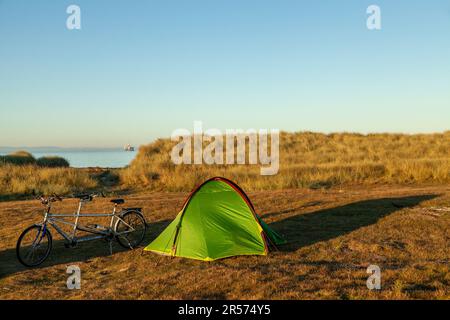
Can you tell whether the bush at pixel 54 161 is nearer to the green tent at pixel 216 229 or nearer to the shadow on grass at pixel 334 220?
the shadow on grass at pixel 334 220

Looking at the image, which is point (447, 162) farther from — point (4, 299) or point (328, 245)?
point (4, 299)

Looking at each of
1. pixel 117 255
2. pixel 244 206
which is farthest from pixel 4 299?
pixel 244 206

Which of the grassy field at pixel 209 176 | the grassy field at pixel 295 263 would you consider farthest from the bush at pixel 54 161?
the grassy field at pixel 295 263

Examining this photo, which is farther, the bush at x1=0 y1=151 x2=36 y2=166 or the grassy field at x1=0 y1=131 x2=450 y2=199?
the bush at x1=0 y1=151 x2=36 y2=166

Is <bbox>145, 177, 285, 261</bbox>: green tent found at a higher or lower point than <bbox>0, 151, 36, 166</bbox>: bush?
lower

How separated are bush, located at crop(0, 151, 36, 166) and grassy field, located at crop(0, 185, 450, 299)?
22896 millimetres

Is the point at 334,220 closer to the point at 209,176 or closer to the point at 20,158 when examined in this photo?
the point at 209,176

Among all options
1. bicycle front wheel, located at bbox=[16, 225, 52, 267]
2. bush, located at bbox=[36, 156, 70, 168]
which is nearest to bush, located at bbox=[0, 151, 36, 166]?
bush, located at bbox=[36, 156, 70, 168]

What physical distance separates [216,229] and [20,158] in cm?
3290

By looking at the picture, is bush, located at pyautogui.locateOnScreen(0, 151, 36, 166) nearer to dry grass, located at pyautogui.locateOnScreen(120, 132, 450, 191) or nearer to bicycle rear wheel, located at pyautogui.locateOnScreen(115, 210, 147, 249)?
dry grass, located at pyautogui.locateOnScreen(120, 132, 450, 191)

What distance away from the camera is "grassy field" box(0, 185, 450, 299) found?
6.91 metres

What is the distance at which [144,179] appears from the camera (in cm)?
2648

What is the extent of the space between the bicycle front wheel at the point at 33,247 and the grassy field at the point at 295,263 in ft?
0.73

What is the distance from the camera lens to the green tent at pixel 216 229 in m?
9.77
